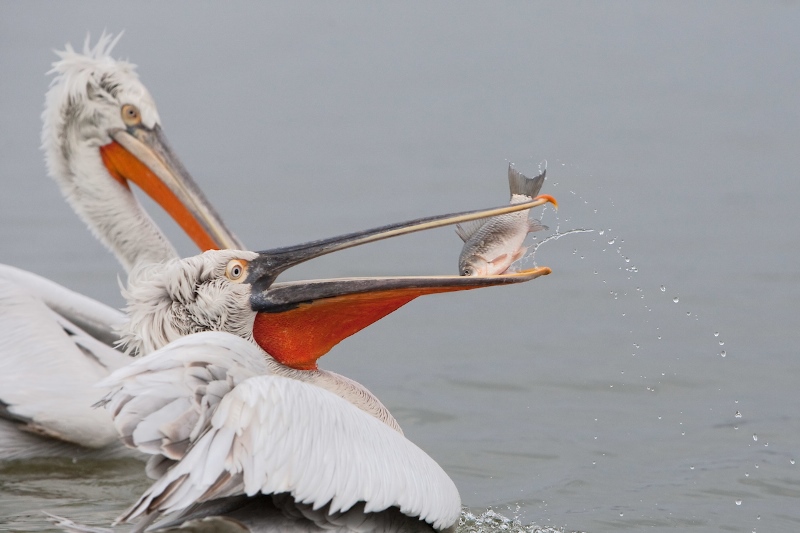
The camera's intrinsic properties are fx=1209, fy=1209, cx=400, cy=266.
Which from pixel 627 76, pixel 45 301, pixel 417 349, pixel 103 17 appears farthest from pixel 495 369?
pixel 103 17

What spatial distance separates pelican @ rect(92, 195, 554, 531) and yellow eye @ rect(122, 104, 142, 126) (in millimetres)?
1668

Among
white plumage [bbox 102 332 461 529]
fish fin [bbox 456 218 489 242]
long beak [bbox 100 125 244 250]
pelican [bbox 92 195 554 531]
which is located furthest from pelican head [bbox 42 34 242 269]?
white plumage [bbox 102 332 461 529]

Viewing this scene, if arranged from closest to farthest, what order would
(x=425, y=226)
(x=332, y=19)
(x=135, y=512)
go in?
(x=135, y=512) → (x=425, y=226) → (x=332, y=19)

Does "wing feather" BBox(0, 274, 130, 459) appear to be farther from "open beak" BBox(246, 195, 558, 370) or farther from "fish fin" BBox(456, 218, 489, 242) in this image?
"fish fin" BBox(456, 218, 489, 242)

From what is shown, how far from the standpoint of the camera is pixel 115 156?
4926 mm

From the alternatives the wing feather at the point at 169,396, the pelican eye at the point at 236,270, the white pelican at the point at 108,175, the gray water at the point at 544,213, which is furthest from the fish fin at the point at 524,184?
the white pelican at the point at 108,175

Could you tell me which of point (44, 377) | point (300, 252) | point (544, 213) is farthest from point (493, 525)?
point (544, 213)

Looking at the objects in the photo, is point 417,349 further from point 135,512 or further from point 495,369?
point 135,512

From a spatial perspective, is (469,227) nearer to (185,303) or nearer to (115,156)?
(185,303)

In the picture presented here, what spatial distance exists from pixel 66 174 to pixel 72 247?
88.8 inches

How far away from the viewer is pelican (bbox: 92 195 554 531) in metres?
2.56

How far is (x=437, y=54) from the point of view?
29.5 ft

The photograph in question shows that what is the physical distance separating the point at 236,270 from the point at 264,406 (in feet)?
2.09

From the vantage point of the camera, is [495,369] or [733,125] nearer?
[495,369]
